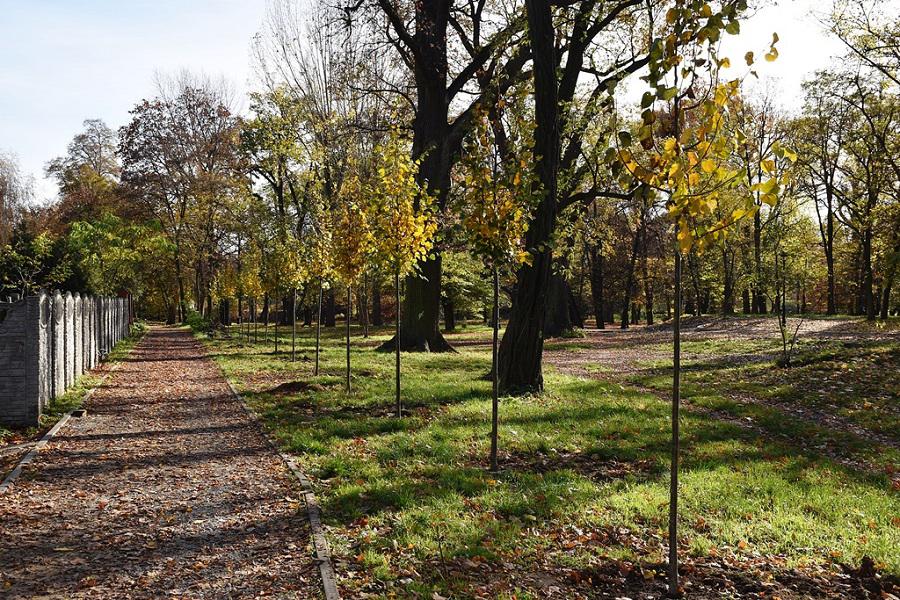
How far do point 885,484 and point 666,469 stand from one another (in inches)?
92.4

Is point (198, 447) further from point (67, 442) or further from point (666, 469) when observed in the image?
point (666, 469)

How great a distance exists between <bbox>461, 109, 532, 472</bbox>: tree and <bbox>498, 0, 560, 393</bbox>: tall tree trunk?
144 inches

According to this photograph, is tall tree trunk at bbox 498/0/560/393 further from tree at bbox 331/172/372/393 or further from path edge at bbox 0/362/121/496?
path edge at bbox 0/362/121/496

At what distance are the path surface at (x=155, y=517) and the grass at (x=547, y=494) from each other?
1.47ft

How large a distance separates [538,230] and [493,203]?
173 inches

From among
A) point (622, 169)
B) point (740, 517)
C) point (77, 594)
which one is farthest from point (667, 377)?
point (77, 594)

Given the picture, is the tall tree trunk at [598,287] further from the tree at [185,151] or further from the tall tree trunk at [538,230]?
the tall tree trunk at [538,230]

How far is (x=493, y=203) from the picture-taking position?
6559 mm

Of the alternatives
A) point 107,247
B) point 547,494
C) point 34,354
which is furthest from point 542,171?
point 107,247

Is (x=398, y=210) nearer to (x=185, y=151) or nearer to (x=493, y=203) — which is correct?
(x=493, y=203)

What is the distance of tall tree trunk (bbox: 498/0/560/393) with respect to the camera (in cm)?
1056

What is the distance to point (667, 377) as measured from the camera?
14453 millimetres

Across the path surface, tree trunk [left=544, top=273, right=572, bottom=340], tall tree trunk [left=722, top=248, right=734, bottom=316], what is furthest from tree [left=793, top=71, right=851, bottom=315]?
the path surface

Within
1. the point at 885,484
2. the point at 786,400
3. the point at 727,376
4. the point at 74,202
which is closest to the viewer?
the point at 885,484
